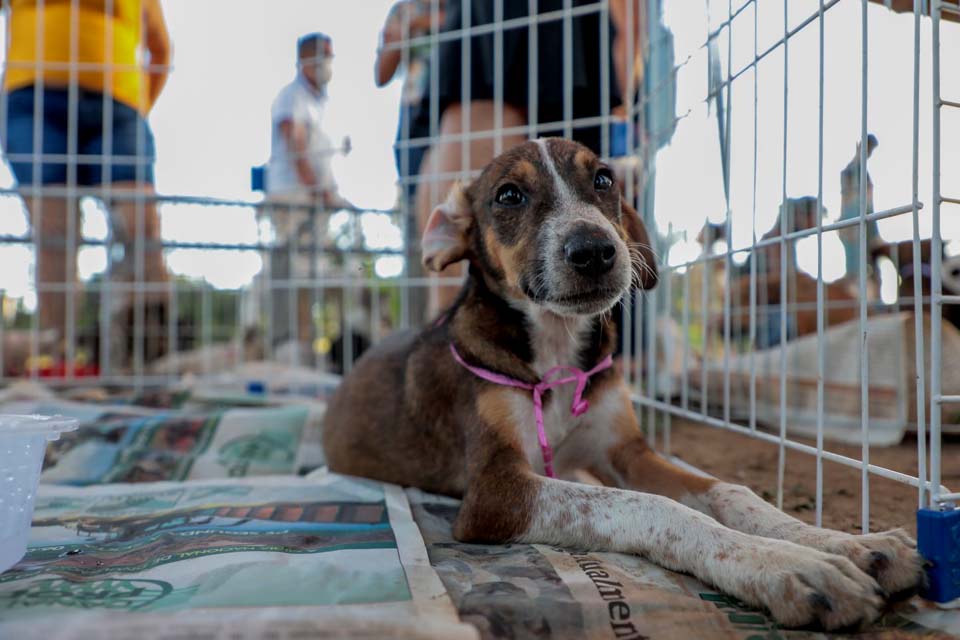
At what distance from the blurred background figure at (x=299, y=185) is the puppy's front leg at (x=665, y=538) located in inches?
138

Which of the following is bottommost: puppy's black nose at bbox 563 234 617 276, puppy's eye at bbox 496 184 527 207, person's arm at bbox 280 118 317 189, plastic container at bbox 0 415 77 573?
plastic container at bbox 0 415 77 573

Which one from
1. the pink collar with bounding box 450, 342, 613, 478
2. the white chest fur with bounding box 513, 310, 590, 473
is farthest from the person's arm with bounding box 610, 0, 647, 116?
the pink collar with bounding box 450, 342, 613, 478

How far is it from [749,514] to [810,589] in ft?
1.68

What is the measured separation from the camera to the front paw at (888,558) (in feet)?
5.00

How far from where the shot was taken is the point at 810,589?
55.4 inches

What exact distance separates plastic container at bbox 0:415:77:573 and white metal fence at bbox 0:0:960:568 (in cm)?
196

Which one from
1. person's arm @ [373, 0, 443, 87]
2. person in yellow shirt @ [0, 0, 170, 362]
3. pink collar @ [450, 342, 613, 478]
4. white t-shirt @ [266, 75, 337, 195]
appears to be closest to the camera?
pink collar @ [450, 342, 613, 478]

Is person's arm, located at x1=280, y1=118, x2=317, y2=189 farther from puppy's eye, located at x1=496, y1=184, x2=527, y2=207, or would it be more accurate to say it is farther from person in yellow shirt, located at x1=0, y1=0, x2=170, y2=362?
puppy's eye, located at x1=496, y1=184, x2=527, y2=207

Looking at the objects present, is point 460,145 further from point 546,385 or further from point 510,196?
point 546,385

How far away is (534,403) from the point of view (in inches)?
94.6

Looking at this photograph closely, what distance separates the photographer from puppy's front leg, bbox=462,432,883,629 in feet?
4.62

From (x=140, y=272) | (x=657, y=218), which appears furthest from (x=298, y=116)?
(x=657, y=218)

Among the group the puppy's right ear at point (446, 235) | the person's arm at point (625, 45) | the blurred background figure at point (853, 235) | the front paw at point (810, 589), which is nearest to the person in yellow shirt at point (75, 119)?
the person's arm at point (625, 45)

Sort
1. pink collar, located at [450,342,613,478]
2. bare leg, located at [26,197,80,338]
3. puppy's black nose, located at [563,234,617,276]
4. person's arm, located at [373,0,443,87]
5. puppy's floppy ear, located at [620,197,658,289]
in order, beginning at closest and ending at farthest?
puppy's black nose, located at [563,234,617,276]
pink collar, located at [450,342,613,478]
puppy's floppy ear, located at [620,197,658,289]
person's arm, located at [373,0,443,87]
bare leg, located at [26,197,80,338]
